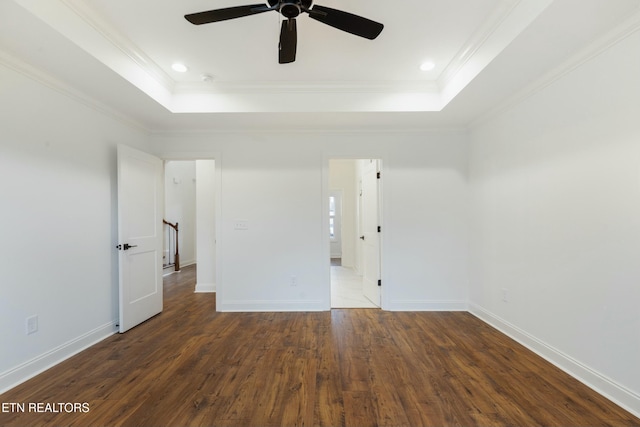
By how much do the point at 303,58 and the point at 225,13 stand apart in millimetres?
1006

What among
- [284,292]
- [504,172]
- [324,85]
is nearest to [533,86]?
[504,172]

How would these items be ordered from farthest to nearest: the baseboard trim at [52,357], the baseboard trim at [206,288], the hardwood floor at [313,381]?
the baseboard trim at [206,288], the baseboard trim at [52,357], the hardwood floor at [313,381]

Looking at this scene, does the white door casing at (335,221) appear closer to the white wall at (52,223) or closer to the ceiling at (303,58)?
the ceiling at (303,58)

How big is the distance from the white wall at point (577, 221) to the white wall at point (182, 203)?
6942mm

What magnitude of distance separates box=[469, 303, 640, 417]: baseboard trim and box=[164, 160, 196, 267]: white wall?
6.92m

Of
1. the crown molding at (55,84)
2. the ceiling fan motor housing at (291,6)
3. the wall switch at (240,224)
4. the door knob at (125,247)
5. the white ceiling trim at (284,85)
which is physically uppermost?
the white ceiling trim at (284,85)

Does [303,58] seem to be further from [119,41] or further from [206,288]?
[206,288]

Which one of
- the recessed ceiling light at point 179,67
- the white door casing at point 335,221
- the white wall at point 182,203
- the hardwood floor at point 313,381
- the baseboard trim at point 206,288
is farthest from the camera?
the white door casing at point 335,221

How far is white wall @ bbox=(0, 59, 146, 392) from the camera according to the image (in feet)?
6.41

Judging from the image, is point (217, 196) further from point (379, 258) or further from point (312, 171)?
point (379, 258)

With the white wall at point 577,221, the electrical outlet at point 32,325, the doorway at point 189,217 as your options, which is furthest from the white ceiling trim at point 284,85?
the electrical outlet at point 32,325

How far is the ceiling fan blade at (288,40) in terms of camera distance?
165 centimetres

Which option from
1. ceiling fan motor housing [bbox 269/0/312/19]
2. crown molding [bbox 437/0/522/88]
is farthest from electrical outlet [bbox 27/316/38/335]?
crown molding [bbox 437/0/522/88]

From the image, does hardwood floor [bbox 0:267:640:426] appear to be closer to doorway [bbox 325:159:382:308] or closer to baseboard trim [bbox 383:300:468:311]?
baseboard trim [bbox 383:300:468:311]
